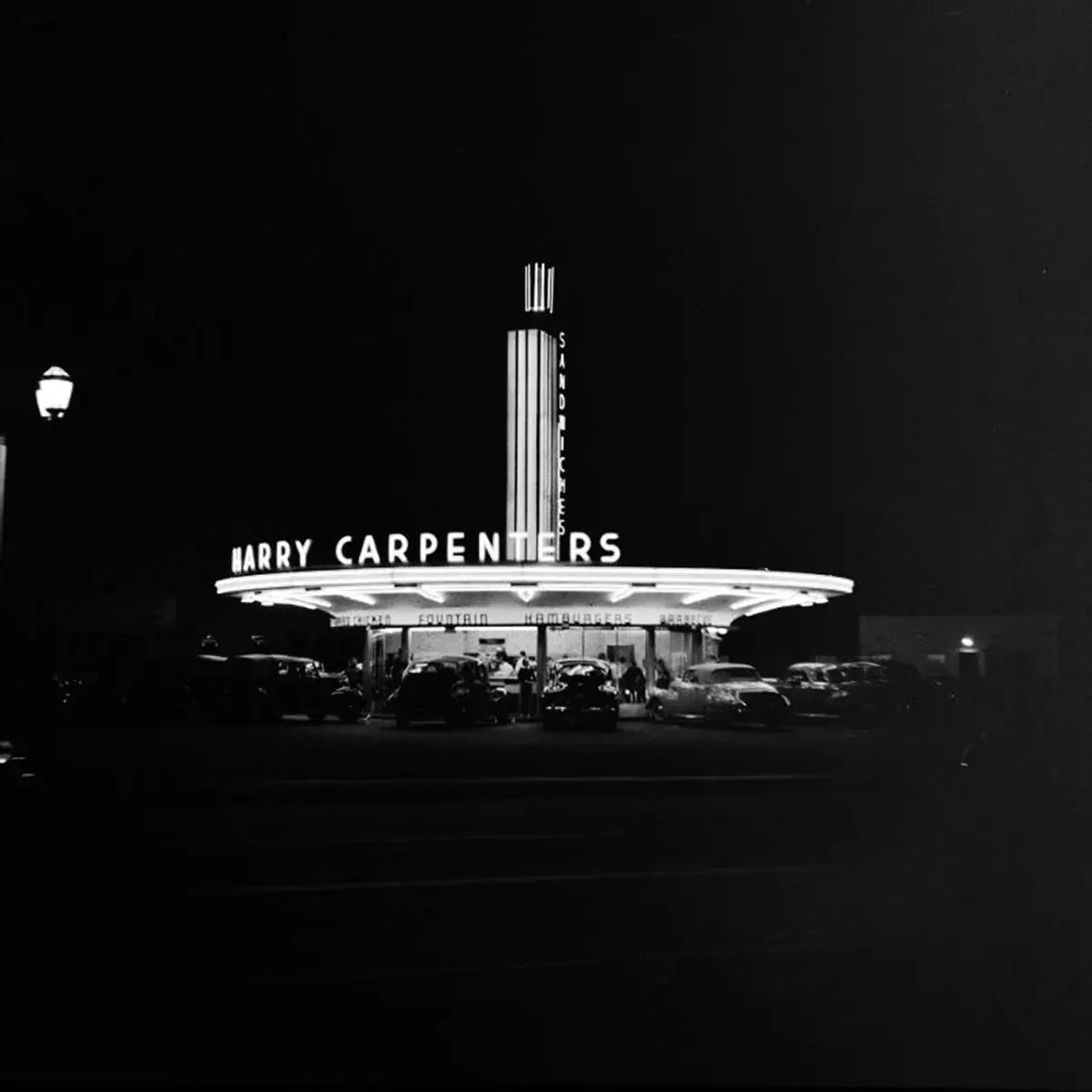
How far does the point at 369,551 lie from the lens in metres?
41.4

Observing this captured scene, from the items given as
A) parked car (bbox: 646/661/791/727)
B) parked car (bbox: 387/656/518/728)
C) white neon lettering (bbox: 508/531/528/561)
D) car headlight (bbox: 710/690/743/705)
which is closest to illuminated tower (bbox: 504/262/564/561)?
white neon lettering (bbox: 508/531/528/561)

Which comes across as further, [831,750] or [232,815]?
[831,750]

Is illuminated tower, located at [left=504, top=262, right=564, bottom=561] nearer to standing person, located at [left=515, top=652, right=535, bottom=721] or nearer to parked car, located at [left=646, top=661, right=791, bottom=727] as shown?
standing person, located at [left=515, top=652, right=535, bottom=721]

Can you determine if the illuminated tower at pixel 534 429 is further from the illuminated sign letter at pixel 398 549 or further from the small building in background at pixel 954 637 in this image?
the small building in background at pixel 954 637

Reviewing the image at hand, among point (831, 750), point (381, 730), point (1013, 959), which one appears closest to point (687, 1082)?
point (1013, 959)

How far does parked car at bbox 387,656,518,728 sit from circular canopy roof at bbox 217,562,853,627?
769 cm

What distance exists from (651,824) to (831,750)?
37.5ft

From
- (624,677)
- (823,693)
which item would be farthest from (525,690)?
(823,693)

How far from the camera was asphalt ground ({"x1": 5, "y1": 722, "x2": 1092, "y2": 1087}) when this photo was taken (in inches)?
226

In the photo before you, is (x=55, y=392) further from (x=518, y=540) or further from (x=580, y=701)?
(x=518, y=540)

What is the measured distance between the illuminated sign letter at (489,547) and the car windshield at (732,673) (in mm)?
9129

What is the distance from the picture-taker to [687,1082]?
5.34 meters

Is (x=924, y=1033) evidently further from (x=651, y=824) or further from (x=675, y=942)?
(x=651, y=824)

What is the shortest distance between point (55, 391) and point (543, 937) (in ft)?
26.8
